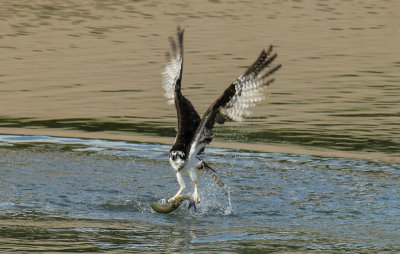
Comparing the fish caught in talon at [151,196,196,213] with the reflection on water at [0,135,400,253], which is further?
the fish caught in talon at [151,196,196,213]

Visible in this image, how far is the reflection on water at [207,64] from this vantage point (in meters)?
14.5

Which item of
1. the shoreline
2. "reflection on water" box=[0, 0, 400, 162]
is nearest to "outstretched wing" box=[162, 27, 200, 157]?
the shoreline

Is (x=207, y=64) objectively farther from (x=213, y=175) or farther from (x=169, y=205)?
(x=169, y=205)

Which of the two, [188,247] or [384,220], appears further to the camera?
[384,220]

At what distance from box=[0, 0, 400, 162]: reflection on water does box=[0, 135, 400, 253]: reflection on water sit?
1340 millimetres

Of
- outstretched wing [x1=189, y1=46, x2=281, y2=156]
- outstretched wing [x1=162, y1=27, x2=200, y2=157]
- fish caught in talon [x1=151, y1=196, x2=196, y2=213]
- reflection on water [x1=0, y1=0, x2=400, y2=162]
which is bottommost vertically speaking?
reflection on water [x1=0, y1=0, x2=400, y2=162]

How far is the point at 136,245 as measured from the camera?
27.2 feet

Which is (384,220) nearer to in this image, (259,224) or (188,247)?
Result: (259,224)

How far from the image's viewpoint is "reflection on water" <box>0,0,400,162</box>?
14531 millimetres

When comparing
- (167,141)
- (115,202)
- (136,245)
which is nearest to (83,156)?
(167,141)

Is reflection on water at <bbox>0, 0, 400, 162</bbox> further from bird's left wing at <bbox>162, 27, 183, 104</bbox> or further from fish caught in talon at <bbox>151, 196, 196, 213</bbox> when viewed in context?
fish caught in talon at <bbox>151, 196, 196, 213</bbox>

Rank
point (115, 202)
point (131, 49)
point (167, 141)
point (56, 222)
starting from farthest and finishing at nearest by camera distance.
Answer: point (131, 49) < point (167, 141) < point (115, 202) < point (56, 222)

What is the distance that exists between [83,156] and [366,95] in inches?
238

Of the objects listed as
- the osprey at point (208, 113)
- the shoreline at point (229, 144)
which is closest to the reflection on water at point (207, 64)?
the shoreline at point (229, 144)
